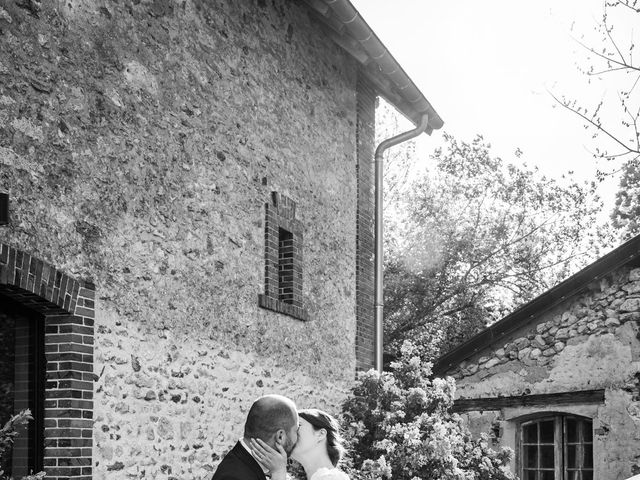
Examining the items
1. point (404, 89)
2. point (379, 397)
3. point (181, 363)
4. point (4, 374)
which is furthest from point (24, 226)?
point (404, 89)

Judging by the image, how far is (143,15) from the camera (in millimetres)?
8234

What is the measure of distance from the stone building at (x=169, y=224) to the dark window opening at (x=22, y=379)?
14 mm

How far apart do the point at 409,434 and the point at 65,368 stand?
4.50 m

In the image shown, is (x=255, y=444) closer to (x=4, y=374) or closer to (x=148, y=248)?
(x=4, y=374)

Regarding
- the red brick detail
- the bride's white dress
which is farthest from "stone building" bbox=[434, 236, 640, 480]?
the bride's white dress

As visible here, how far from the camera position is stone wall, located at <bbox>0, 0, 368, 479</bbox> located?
694 centimetres

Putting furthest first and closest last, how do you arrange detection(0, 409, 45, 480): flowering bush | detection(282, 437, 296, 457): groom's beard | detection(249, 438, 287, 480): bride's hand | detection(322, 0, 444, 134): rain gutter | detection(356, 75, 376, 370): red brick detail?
detection(356, 75, 376, 370): red brick detail, detection(322, 0, 444, 134): rain gutter, detection(0, 409, 45, 480): flowering bush, detection(282, 437, 296, 457): groom's beard, detection(249, 438, 287, 480): bride's hand

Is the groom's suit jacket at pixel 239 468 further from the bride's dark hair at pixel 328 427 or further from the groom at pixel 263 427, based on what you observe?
the bride's dark hair at pixel 328 427

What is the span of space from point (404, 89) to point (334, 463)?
910cm

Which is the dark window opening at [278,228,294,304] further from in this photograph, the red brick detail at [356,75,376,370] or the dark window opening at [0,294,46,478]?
the dark window opening at [0,294,46,478]

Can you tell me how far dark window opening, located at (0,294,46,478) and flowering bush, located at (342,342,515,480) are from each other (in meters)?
4.08

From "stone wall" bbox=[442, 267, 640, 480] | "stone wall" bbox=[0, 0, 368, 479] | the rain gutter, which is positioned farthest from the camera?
"stone wall" bbox=[442, 267, 640, 480]

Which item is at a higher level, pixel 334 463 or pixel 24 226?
pixel 24 226

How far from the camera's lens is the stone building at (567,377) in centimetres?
1238
